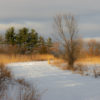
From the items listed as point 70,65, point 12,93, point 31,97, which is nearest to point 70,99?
point 31,97

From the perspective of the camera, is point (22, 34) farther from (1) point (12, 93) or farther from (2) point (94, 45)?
(1) point (12, 93)

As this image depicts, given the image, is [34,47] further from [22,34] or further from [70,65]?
[70,65]

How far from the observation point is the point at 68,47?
37.7ft

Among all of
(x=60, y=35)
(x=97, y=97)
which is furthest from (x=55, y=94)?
(x=60, y=35)

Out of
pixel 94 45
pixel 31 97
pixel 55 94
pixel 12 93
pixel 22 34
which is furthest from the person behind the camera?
pixel 22 34

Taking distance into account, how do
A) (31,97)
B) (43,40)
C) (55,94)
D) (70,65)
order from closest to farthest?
(31,97) → (55,94) → (70,65) → (43,40)

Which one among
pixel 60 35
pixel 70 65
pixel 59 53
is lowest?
pixel 70 65

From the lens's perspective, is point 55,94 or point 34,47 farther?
point 34,47

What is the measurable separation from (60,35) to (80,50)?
1884mm

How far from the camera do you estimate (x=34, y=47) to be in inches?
1113

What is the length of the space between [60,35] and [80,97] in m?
7.75

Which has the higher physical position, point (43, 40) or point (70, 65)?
point (43, 40)

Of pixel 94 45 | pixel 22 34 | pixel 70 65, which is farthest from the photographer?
pixel 22 34

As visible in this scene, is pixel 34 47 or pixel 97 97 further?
pixel 34 47
